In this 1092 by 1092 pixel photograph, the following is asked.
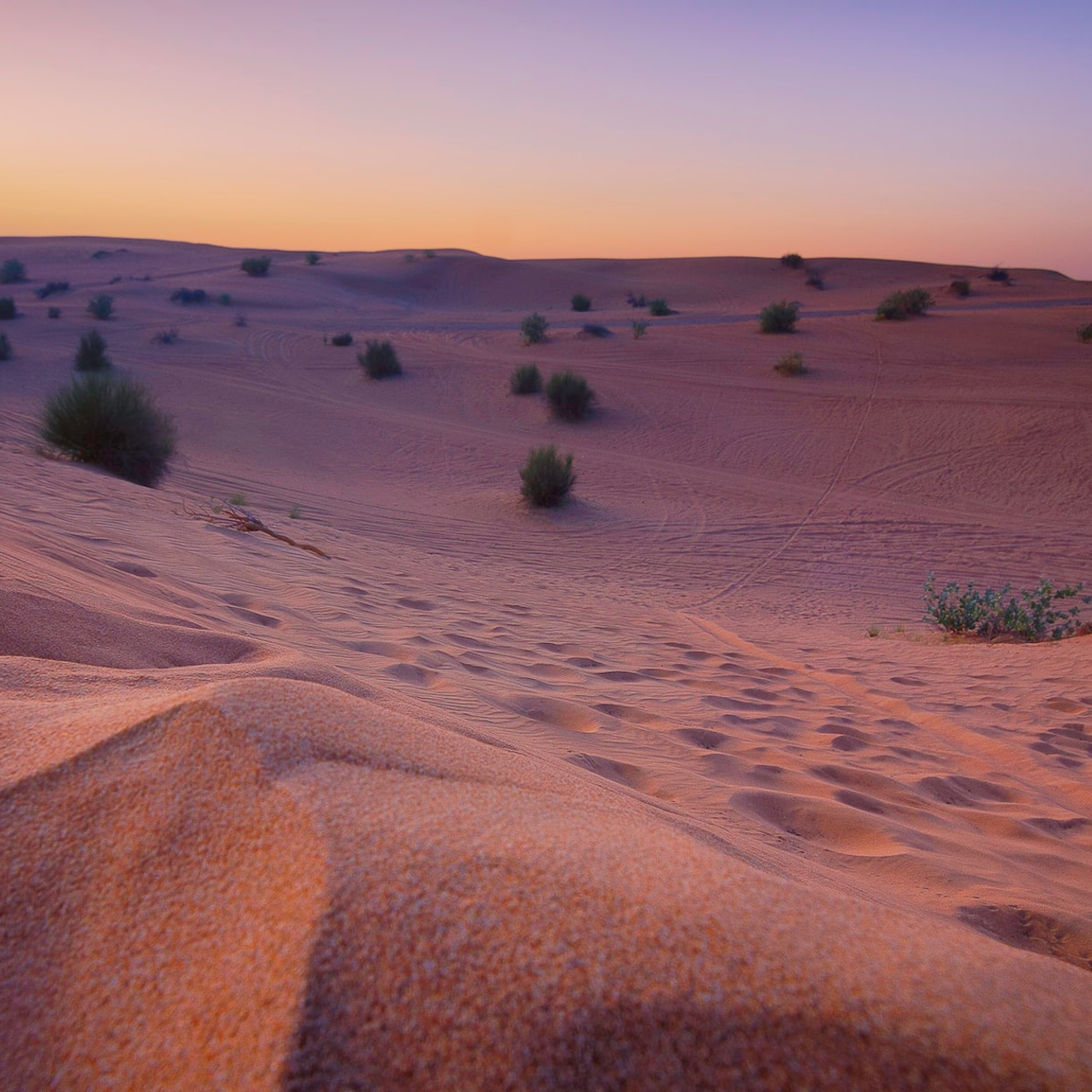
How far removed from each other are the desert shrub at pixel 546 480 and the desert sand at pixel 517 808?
46.6 inches

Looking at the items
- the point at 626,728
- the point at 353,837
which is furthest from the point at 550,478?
the point at 353,837

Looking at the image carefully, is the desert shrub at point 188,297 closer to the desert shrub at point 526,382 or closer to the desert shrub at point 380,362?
the desert shrub at point 380,362

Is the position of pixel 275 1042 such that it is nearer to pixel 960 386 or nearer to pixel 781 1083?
pixel 781 1083

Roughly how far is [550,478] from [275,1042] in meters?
13.3

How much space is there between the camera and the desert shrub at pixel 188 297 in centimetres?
3822

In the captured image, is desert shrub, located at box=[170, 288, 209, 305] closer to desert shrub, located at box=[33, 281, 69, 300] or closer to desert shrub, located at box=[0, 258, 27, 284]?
desert shrub, located at box=[33, 281, 69, 300]

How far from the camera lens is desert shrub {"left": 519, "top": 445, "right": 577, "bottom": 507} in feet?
46.3

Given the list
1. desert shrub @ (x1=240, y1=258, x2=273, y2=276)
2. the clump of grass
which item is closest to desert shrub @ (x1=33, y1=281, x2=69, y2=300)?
desert shrub @ (x1=240, y1=258, x2=273, y2=276)

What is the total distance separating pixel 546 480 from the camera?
46.3ft

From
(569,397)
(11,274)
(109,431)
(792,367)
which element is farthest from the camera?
(11,274)

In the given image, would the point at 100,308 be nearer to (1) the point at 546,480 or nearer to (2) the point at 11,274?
(2) the point at 11,274

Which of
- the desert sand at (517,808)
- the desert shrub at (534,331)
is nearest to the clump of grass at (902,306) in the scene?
the desert shrub at (534,331)

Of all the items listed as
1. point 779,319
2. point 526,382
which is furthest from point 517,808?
point 779,319

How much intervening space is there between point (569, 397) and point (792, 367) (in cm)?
721
